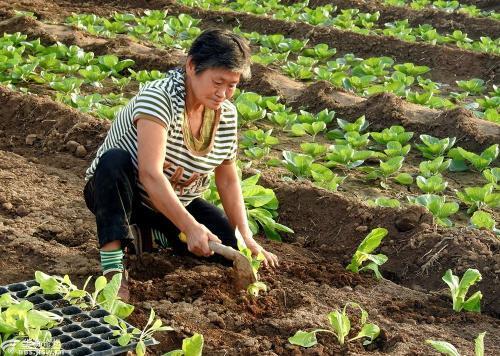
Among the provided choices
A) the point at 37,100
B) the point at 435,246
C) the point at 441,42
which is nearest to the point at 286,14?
the point at 441,42

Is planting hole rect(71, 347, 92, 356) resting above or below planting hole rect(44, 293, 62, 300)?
above

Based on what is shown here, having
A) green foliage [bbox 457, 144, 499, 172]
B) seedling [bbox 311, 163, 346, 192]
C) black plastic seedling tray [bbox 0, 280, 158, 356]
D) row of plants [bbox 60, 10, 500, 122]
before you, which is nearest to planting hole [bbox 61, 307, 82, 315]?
black plastic seedling tray [bbox 0, 280, 158, 356]

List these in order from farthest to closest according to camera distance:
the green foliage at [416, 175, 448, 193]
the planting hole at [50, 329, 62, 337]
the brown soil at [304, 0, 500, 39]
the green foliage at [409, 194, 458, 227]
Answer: the brown soil at [304, 0, 500, 39] → the green foliage at [416, 175, 448, 193] → the green foliage at [409, 194, 458, 227] → the planting hole at [50, 329, 62, 337]

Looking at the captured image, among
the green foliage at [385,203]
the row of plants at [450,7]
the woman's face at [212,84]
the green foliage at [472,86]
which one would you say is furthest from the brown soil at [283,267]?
the row of plants at [450,7]

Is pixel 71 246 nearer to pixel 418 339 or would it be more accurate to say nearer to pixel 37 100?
pixel 418 339

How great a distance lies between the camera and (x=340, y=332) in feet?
12.1

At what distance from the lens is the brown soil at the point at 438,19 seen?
450 inches

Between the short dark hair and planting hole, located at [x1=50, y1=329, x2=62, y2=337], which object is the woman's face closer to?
the short dark hair

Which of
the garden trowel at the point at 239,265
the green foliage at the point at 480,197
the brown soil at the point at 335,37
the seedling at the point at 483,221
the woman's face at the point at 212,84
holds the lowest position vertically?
the brown soil at the point at 335,37

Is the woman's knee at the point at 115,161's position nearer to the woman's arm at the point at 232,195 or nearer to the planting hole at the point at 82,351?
the woman's arm at the point at 232,195

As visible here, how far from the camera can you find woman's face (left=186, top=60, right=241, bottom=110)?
3840mm

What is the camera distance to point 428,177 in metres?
6.13

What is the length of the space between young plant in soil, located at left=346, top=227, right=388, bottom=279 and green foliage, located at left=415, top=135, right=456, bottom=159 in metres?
2.21

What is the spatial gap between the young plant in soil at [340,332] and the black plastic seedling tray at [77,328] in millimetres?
638
